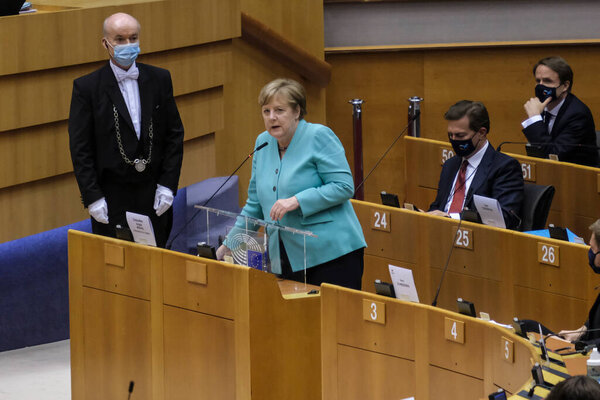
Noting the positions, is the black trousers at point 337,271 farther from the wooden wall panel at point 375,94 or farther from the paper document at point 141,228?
the wooden wall panel at point 375,94

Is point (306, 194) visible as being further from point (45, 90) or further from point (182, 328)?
point (45, 90)

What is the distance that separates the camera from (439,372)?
3.75 meters

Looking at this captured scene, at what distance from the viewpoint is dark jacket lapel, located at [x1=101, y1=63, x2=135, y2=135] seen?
17.3ft

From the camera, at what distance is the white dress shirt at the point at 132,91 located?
531 cm

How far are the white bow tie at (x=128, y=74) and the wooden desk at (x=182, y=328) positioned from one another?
0.82 meters

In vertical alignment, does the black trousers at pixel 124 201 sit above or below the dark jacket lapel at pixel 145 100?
below

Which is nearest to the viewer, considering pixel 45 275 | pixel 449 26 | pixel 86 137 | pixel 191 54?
pixel 86 137

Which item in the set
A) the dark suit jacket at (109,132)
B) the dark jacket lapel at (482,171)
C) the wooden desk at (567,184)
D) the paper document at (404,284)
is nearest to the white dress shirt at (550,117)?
the wooden desk at (567,184)

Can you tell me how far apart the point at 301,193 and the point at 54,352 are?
233 cm

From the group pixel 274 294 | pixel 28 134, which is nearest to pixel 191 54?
pixel 28 134

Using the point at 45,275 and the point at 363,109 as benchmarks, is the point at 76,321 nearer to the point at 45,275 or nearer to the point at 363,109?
the point at 45,275

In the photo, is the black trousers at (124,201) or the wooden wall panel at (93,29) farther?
the wooden wall panel at (93,29)

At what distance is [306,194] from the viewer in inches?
173

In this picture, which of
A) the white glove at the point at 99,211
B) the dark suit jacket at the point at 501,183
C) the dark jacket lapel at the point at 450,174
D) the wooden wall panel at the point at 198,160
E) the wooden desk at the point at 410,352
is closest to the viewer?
the wooden desk at the point at 410,352
